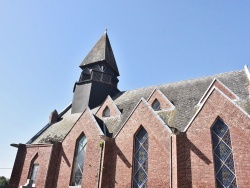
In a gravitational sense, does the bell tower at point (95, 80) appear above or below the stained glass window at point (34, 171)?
above

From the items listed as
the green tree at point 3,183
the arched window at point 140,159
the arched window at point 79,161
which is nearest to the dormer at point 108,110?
the arched window at point 79,161

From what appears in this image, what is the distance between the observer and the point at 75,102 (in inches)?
886

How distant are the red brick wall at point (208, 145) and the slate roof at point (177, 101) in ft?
3.02

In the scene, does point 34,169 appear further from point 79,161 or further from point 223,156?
point 223,156

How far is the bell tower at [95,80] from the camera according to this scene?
22.0m

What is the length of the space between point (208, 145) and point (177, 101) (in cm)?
513

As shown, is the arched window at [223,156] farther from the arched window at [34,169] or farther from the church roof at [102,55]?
the church roof at [102,55]

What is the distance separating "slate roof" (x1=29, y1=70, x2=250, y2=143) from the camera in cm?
1492

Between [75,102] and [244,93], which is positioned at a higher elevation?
[75,102]

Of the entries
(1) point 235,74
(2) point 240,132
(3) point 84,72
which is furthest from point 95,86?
(2) point 240,132

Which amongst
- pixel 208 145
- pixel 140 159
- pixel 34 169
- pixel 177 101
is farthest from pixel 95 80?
pixel 208 145

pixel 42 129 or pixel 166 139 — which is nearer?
pixel 166 139

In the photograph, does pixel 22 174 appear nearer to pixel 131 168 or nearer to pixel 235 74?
pixel 131 168

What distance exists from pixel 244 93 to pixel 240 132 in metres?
3.74
